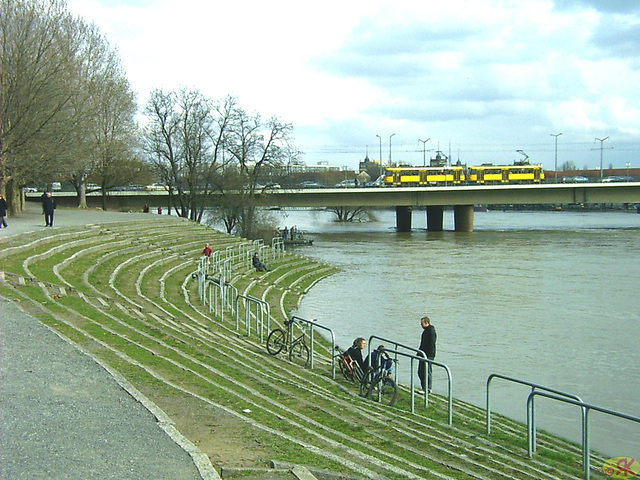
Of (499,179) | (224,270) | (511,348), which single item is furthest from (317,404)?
(499,179)

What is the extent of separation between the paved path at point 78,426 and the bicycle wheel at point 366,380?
5.39m

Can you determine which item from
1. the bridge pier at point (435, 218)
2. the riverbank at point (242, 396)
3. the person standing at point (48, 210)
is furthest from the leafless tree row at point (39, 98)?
the bridge pier at point (435, 218)

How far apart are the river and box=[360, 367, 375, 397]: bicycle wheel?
3.18 metres

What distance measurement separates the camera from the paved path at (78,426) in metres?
7.15

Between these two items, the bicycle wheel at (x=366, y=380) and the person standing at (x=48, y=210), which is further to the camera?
the person standing at (x=48, y=210)

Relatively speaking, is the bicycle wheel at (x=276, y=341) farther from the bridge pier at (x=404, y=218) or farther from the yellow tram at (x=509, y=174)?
the yellow tram at (x=509, y=174)

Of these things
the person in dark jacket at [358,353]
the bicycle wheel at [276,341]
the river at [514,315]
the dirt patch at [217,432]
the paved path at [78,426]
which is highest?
the paved path at [78,426]

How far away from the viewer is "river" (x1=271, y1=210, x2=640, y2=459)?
17.3 m

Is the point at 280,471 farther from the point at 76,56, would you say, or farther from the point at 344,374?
the point at 76,56

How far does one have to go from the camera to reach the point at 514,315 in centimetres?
2953

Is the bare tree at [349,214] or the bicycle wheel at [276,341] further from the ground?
the bicycle wheel at [276,341]

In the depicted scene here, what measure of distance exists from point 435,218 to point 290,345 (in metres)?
75.4

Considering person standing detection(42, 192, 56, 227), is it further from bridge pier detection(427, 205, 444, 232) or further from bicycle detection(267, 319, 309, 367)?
bridge pier detection(427, 205, 444, 232)

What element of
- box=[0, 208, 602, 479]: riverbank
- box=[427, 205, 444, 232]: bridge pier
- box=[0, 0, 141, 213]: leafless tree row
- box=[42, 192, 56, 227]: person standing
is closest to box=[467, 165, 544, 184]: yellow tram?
box=[427, 205, 444, 232]: bridge pier
